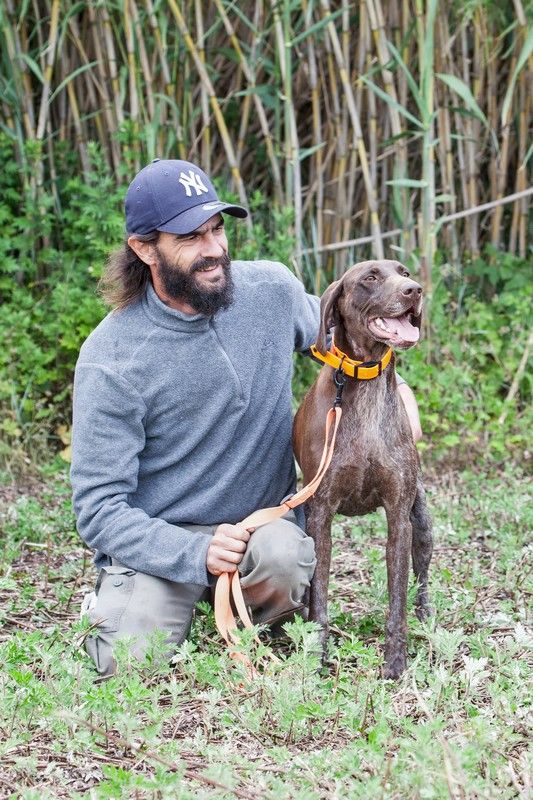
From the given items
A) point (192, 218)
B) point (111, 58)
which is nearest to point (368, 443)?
point (192, 218)

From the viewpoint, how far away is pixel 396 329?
3205mm

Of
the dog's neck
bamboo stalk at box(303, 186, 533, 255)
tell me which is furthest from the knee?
bamboo stalk at box(303, 186, 533, 255)

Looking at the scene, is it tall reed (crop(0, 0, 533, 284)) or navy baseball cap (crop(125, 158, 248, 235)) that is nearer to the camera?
navy baseball cap (crop(125, 158, 248, 235))

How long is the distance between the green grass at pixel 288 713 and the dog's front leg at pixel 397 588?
48 mm

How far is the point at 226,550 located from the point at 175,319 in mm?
742

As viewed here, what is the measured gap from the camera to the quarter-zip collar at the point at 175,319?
142 inches

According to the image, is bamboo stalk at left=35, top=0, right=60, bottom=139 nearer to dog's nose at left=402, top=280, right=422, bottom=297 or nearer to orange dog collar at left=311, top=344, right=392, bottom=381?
orange dog collar at left=311, top=344, right=392, bottom=381

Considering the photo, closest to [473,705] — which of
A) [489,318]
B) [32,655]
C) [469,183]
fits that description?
[32,655]

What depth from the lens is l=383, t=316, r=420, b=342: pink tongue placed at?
3.19m

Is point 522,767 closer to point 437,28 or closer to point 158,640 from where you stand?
point 158,640

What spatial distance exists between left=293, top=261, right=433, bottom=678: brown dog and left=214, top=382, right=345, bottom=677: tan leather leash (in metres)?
0.03

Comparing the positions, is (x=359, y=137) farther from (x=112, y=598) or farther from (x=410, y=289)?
(x=112, y=598)

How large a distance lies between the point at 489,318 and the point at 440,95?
1.28m

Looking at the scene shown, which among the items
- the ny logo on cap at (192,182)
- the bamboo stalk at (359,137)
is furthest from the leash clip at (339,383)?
the bamboo stalk at (359,137)
